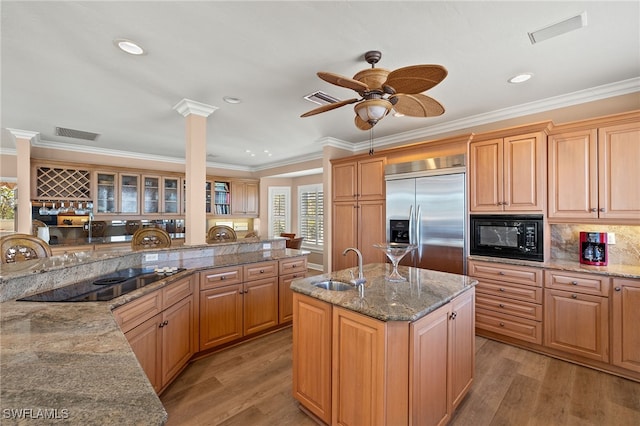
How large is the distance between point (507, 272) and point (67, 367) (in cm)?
353

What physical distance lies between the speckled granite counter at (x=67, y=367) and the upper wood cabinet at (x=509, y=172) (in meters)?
3.48

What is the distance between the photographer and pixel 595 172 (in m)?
2.73

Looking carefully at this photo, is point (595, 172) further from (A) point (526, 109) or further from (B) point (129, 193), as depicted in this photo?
(B) point (129, 193)

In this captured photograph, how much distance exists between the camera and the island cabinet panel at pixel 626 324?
2377 mm

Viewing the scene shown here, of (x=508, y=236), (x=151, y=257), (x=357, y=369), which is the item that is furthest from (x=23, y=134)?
(x=508, y=236)

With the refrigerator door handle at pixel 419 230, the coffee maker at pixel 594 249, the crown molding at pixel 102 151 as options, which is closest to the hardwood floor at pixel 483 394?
the coffee maker at pixel 594 249

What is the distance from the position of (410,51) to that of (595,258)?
2.72 meters

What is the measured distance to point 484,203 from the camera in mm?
3260

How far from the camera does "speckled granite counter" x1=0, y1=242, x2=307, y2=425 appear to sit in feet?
2.12

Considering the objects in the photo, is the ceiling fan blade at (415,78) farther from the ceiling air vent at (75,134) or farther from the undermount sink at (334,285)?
the ceiling air vent at (75,134)

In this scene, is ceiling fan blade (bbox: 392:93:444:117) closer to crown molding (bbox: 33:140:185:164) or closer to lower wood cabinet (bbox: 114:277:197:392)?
lower wood cabinet (bbox: 114:277:197:392)

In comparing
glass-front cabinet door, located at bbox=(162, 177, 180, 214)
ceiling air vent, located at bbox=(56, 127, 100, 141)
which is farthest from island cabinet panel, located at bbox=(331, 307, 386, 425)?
glass-front cabinet door, located at bbox=(162, 177, 180, 214)

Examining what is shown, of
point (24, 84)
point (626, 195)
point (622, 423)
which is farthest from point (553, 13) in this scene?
point (24, 84)

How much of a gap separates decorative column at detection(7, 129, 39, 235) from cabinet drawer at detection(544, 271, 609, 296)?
6913mm
